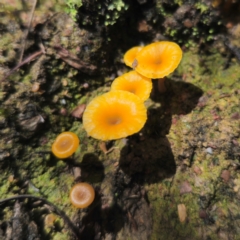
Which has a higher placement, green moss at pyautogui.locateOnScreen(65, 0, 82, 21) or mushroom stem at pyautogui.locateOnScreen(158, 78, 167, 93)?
green moss at pyautogui.locateOnScreen(65, 0, 82, 21)

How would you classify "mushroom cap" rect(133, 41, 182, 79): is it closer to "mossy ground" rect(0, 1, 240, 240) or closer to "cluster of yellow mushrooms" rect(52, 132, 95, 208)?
"mossy ground" rect(0, 1, 240, 240)

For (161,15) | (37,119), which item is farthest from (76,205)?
(161,15)

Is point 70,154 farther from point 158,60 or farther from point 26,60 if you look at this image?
point 158,60

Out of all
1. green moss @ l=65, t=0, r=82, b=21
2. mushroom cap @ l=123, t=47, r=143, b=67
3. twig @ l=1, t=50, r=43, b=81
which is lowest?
mushroom cap @ l=123, t=47, r=143, b=67

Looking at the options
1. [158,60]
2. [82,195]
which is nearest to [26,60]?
[158,60]

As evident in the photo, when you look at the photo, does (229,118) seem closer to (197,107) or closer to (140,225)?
(197,107)

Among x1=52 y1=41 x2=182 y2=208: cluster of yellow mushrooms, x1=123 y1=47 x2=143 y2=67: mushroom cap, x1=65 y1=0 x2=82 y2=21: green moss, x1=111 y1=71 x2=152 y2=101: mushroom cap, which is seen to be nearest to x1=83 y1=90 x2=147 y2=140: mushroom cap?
x1=52 y1=41 x2=182 y2=208: cluster of yellow mushrooms

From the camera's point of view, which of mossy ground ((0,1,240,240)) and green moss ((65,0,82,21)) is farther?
green moss ((65,0,82,21))
